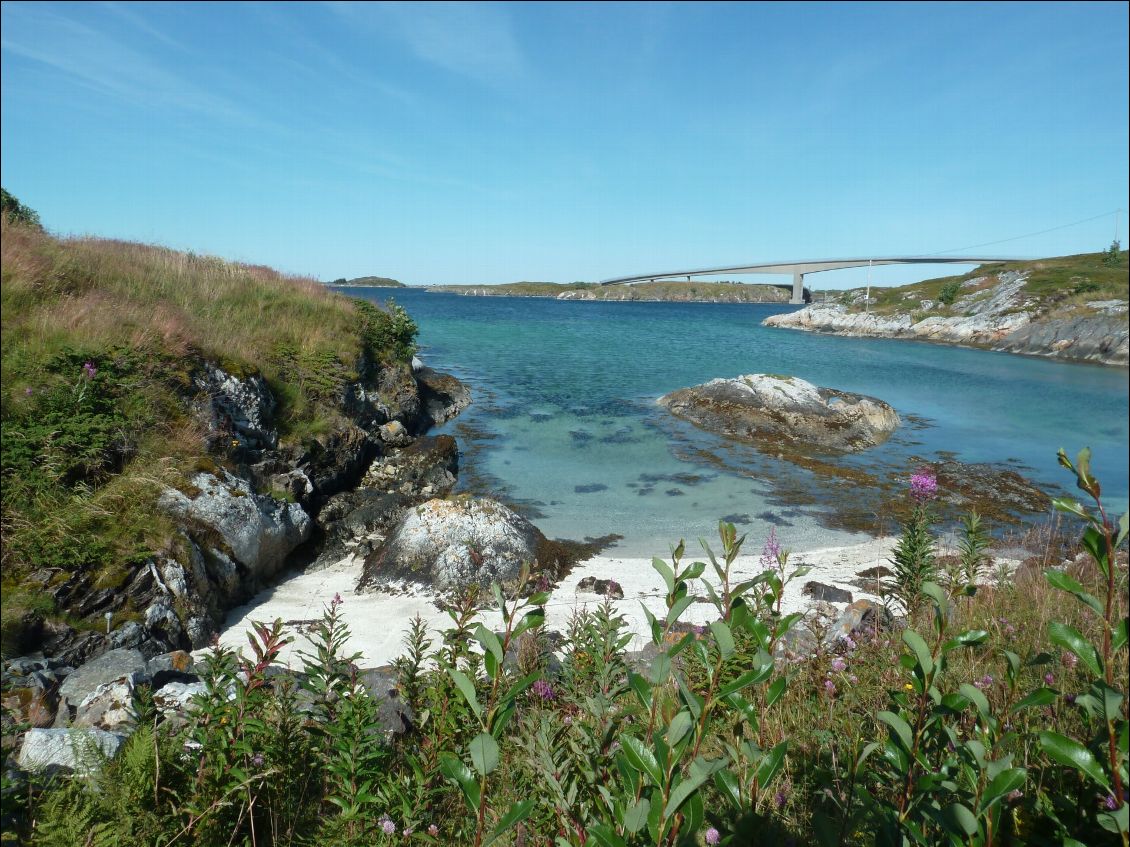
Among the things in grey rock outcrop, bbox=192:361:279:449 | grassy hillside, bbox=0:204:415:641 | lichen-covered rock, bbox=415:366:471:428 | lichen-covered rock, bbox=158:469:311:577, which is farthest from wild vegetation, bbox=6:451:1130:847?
lichen-covered rock, bbox=415:366:471:428

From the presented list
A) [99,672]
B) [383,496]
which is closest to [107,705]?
[99,672]

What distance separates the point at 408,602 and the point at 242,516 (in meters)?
2.64

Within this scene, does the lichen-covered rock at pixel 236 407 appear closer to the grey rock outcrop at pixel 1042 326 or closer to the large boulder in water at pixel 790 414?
the grey rock outcrop at pixel 1042 326

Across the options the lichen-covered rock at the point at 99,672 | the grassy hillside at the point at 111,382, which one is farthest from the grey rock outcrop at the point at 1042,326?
the grassy hillside at the point at 111,382

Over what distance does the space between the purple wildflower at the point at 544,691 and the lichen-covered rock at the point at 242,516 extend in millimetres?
6044

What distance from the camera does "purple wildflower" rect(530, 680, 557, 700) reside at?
401cm

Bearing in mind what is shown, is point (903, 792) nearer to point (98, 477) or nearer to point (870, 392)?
point (98, 477)

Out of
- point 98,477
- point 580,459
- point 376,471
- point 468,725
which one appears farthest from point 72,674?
point 580,459

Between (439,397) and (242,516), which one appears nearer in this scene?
(242,516)

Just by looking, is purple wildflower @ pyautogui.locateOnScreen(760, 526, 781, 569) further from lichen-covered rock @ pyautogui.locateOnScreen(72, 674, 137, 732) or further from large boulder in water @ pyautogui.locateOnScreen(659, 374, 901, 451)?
large boulder in water @ pyautogui.locateOnScreen(659, 374, 901, 451)

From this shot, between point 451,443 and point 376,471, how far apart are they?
7.93 feet

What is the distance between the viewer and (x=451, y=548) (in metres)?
9.65

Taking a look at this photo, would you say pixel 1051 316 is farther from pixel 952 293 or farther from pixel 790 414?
pixel 790 414

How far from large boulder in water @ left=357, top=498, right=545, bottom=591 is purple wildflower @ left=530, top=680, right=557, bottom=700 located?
4.93 meters
